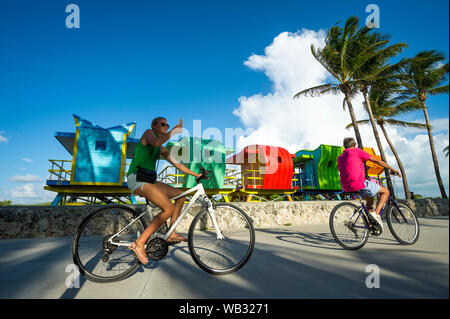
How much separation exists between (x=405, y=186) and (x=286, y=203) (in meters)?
18.6

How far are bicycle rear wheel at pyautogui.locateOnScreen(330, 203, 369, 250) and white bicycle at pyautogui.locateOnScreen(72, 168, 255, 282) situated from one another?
5.78 ft

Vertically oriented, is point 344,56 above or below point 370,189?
above

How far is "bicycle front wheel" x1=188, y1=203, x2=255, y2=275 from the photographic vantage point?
248cm

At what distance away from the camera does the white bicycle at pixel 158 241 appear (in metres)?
2.42

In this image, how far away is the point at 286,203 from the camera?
672cm

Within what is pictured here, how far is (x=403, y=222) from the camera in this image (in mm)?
3795

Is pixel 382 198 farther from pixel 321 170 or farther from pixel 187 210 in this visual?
pixel 321 170

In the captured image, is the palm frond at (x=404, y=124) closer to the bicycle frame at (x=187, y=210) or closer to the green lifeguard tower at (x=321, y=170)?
the green lifeguard tower at (x=321, y=170)

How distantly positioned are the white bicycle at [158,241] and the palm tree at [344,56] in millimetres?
14910

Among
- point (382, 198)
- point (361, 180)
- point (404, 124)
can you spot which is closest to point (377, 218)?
point (382, 198)

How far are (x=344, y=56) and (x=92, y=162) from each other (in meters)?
17.7

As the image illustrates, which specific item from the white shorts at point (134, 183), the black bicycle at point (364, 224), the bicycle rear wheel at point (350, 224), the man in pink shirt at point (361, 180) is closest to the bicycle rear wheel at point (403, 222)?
the black bicycle at point (364, 224)

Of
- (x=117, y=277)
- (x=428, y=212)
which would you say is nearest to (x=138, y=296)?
(x=117, y=277)

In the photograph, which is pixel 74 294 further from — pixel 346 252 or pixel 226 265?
pixel 346 252
